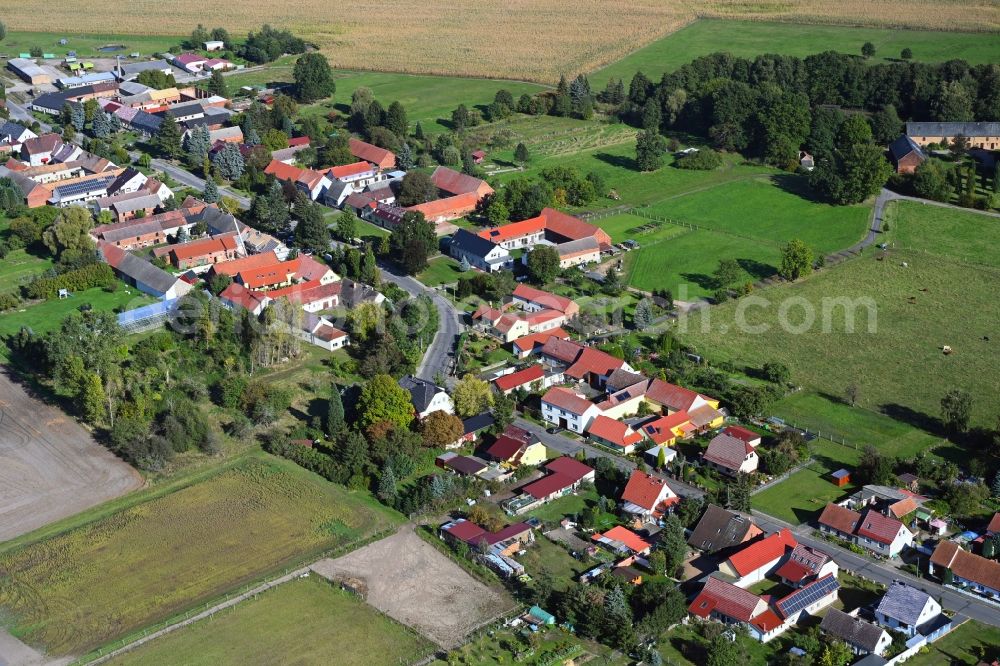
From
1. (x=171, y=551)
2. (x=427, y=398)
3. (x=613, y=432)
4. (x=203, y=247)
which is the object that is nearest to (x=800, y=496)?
(x=613, y=432)

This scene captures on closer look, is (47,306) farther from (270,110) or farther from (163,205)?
(270,110)

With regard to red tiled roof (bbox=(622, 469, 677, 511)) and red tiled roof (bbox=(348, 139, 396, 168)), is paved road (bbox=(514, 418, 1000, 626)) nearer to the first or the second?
red tiled roof (bbox=(622, 469, 677, 511))

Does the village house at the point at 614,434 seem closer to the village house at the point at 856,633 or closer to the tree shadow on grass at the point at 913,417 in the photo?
the tree shadow on grass at the point at 913,417

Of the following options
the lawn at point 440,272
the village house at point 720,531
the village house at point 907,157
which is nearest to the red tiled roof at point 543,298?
the lawn at point 440,272

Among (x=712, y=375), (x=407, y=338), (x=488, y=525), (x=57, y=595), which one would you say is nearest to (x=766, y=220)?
(x=712, y=375)

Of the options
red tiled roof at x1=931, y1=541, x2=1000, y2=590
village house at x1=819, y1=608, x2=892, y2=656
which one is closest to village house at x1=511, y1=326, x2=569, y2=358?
red tiled roof at x1=931, y1=541, x2=1000, y2=590

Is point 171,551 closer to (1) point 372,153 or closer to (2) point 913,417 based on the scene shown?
(2) point 913,417
